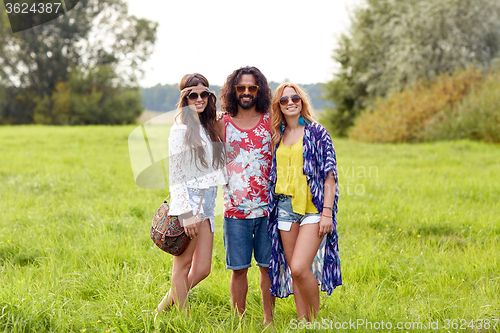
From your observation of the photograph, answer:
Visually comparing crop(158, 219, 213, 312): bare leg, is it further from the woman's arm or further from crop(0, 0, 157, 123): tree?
crop(0, 0, 157, 123): tree

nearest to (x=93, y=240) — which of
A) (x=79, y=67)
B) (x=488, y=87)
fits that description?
(x=488, y=87)

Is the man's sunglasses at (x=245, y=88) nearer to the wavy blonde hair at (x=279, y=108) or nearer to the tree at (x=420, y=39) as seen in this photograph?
the wavy blonde hair at (x=279, y=108)

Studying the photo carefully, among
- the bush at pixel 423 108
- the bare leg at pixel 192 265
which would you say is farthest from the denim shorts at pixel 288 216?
the bush at pixel 423 108

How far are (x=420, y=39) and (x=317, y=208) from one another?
21.0 metres

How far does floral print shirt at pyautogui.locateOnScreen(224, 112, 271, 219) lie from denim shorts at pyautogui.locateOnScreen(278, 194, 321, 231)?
0.53ft

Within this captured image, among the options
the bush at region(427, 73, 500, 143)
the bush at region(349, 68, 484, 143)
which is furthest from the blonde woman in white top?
the bush at region(349, 68, 484, 143)

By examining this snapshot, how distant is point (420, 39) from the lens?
68.4 feet

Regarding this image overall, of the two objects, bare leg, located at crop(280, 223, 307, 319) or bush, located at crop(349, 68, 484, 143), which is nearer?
bare leg, located at crop(280, 223, 307, 319)

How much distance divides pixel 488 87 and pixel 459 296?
1577cm

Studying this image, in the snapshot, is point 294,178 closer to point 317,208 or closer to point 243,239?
point 317,208

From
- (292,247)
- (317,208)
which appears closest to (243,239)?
(292,247)

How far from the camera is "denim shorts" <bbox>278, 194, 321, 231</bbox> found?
3.00 m

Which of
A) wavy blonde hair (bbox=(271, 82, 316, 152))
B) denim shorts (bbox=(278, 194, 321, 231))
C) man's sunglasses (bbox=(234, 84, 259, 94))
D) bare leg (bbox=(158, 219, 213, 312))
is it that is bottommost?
bare leg (bbox=(158, 219, 213, 312))

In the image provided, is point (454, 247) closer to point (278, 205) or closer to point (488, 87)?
point (278, 205)
